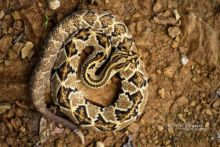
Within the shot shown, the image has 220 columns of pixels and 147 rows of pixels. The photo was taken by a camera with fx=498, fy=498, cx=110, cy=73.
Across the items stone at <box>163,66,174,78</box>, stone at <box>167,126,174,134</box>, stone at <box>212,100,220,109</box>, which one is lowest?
stone at <box>167,126,174,134</box>

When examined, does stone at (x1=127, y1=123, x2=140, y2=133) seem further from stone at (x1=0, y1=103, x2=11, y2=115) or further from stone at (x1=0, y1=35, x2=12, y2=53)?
stone at (x1=0, y1=35, x2=12, y2=53)

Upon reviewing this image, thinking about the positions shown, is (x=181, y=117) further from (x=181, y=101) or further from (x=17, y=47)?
(x=17, y=47)

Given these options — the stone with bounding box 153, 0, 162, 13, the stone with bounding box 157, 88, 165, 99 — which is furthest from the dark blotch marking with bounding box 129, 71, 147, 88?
the stone with bounding box 153, 0, 162, 13

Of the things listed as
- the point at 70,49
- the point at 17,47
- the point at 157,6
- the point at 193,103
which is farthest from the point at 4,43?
the point at 193,103

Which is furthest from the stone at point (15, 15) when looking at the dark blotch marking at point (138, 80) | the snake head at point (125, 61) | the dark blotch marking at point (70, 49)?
the dark blotch marking at point (138, 80)

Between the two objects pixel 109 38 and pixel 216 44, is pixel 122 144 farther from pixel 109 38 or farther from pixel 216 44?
pixel 216 44

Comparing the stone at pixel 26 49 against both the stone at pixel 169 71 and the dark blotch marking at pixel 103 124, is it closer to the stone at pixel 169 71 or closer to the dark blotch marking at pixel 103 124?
the dark blotch marking at pixel 103 124
